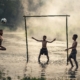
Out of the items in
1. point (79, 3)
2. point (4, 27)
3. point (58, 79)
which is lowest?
point (58, 79)

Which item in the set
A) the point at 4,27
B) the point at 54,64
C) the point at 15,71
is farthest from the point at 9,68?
the point at 4,27

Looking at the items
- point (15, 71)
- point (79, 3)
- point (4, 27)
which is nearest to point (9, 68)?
point (15, 71)

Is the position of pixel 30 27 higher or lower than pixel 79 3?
lower

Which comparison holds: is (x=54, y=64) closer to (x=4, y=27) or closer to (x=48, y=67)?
(x=48, y=67)

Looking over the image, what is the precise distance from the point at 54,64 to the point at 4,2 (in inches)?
1321

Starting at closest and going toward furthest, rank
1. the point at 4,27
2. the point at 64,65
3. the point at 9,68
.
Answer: the point at 9,68, the point at 64,65, the point at 4,27

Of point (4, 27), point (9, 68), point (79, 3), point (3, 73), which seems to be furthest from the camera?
point (79, 3)

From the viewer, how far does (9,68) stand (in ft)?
48.2

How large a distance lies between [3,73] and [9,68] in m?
1.39

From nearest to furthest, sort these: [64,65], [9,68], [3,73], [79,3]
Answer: [3,73] < [9,68] < [64,65] < [79,3]

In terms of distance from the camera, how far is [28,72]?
1376 cm

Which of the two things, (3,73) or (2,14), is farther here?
(2,14)

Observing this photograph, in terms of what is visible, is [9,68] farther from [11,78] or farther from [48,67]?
[11,78]

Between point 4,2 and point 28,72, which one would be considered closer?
point 28,72
